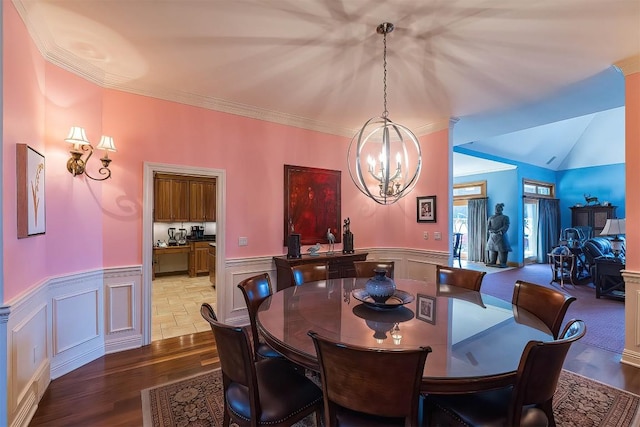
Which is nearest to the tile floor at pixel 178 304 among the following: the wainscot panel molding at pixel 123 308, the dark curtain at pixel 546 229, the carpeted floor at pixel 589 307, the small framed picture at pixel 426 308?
the wainscot panel molding at pixel 123 308

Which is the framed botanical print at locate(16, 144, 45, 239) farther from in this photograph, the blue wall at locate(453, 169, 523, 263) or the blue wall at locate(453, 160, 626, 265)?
Answer: the blue wall at locate(453, 169, 523, 263)

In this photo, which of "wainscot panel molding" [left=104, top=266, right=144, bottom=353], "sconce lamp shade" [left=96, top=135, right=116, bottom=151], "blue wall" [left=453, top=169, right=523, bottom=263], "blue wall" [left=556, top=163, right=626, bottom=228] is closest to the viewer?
"sconce lamp shade" [left=96, top=135, right=116, bottom=151]

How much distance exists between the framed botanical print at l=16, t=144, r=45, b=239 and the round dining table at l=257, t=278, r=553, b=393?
5.56 ft

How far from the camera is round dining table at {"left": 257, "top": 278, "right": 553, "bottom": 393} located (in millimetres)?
1188

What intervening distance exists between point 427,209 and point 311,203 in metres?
1.79

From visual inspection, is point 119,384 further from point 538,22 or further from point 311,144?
point 538,22

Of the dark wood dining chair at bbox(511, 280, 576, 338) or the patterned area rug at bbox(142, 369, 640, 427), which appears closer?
the dark wood dining chair at bbox(511, 280, 576, 338)

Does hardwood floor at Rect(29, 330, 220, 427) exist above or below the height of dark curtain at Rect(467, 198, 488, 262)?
below

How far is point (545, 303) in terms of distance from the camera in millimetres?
1925

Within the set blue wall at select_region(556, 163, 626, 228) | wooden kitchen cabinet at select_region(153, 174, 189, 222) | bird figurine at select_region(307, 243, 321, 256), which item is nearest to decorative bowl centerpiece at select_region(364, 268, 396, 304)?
bird figurine at select_region(307, 243, 321, 256)

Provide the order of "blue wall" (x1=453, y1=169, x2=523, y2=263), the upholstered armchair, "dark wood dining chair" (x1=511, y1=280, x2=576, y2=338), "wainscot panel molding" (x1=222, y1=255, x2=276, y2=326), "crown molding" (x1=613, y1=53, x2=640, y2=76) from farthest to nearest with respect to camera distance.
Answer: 1. "blue wall" (x1=453, y1=169, x2=523, y2=263)
2. the upholstered armchair
3. "wainscot panel molding" (x1=222, y1=255, x2=276, y2=326)
4. "crown molding" (x1=613, y1=53, x2=640, y2=76)
5. "dark wood dining chair" (x1=511, y1=280, x2=576, y2=338)

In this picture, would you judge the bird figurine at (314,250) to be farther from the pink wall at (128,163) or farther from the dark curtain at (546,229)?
the dark curtain at (546,229)

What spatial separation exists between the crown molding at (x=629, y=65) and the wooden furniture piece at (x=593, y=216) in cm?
774

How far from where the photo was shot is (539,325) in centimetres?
171
